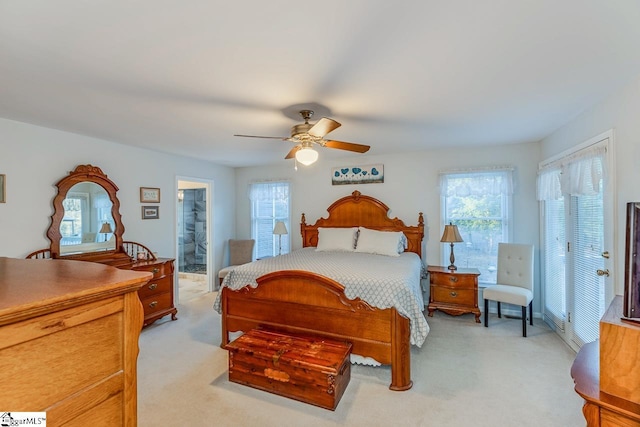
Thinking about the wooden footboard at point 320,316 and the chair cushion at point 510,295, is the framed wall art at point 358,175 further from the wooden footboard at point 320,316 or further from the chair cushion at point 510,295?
the wooden footboard at point 320,316

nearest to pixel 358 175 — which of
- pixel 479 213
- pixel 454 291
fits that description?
pixel 479 213

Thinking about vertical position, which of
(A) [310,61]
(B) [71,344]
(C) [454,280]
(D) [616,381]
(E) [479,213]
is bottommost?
(C) [454,280]

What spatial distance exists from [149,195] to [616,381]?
16.0 feet

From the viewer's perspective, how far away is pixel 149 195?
4.26 meters

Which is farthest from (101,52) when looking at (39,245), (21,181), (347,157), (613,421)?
(347,157)

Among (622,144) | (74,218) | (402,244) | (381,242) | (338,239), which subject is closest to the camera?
(622,144)

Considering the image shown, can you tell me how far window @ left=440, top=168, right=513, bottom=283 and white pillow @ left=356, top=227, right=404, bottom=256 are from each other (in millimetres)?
756

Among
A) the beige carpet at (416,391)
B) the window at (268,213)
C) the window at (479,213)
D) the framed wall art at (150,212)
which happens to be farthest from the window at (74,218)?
the window at (479,213)

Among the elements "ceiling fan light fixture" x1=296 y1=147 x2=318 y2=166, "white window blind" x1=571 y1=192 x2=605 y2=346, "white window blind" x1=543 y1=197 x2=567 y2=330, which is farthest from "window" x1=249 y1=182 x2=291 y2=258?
"white window blind" x1=571 y1=192 x2=605 y2=346

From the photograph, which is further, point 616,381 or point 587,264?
point 587,264

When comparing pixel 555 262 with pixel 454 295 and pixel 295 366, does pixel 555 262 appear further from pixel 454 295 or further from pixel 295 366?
pixel 295 366

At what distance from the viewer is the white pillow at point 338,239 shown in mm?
4434

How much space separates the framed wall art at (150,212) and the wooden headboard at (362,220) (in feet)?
7.58

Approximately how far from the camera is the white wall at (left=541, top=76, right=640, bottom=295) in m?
2.06
